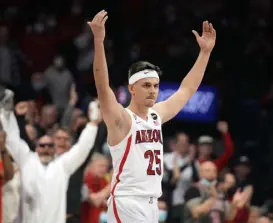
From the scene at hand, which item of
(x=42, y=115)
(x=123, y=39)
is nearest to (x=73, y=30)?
(x=123, y=39)

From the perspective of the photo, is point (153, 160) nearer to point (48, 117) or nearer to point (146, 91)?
point (146, 91)

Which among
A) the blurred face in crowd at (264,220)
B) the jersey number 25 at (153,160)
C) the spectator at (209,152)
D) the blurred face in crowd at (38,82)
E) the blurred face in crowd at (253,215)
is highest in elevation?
the blurred face in crowd at (38,82)

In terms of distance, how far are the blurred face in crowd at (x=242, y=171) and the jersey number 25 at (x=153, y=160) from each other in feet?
19.5

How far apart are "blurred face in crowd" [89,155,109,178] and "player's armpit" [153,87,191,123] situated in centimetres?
285

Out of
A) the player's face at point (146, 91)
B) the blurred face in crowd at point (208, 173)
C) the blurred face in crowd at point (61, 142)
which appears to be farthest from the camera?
the blurred face in crowd at point (208, 173)

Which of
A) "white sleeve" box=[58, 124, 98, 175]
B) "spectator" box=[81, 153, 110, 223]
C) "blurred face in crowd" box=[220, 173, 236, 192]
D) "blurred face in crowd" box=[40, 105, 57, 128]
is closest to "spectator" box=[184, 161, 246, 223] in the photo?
"blurred face in crowd" box=[220, 173, 236, 192]

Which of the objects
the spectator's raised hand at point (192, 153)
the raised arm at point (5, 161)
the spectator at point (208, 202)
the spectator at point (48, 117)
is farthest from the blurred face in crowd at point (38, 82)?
the raised arm at point (5, 161)

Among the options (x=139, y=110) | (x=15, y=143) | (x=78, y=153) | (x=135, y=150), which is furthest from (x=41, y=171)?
(x=135, y=150)

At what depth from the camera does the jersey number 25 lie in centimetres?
732

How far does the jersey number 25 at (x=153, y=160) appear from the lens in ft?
24.0

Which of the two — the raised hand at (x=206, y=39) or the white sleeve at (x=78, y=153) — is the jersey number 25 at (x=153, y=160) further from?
the white sleeve at (x=78, y=153)

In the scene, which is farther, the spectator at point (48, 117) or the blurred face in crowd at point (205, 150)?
the spectator at point (48, 117)

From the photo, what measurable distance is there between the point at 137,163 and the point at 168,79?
831 cm

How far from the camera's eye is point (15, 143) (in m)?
8.98
